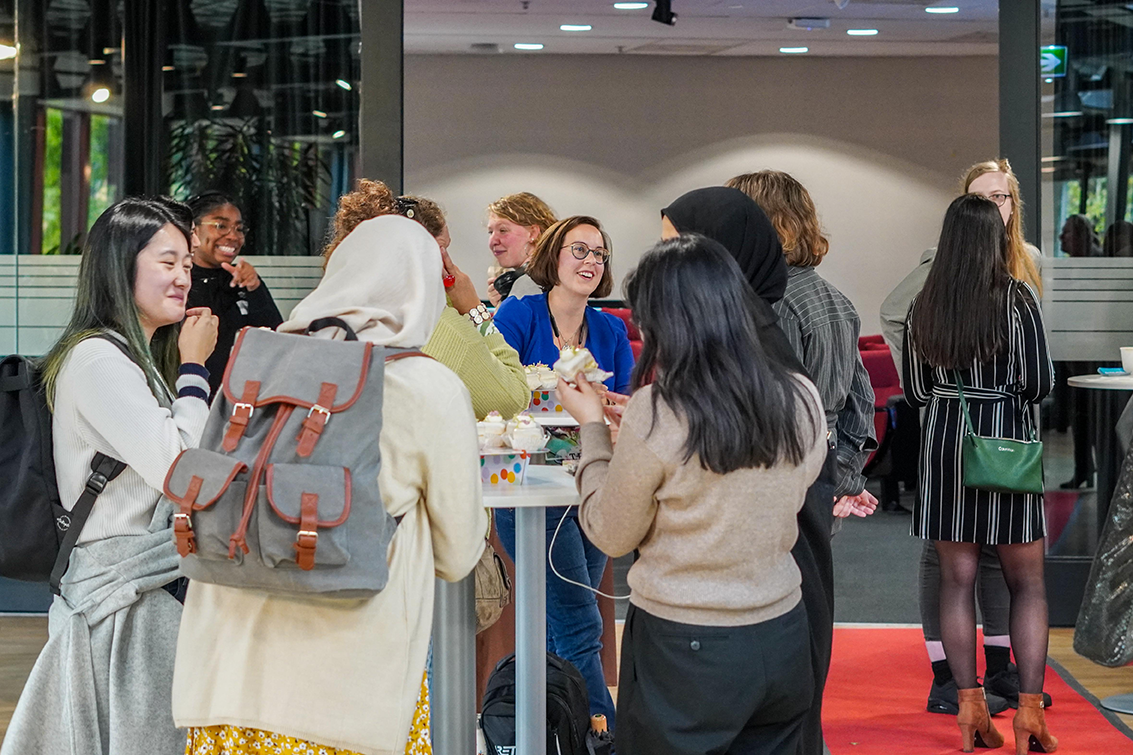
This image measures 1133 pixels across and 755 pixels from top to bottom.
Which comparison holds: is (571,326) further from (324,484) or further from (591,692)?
(324,484)

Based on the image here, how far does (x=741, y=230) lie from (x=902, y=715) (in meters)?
2.30

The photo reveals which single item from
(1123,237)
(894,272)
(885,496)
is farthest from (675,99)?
(1123,237)

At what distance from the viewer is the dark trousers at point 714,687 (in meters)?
2.02

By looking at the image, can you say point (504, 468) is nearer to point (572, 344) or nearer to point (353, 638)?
point (353, 638)

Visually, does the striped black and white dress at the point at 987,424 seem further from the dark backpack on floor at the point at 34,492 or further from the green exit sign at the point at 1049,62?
the dark backpack on floor at the point at 34,492

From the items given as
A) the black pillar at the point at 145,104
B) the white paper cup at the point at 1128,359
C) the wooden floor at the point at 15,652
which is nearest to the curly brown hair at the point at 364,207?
the wooden floor at the point at 15,652

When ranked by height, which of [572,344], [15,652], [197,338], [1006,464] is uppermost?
[197,338]

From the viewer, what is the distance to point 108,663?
2.29 metres

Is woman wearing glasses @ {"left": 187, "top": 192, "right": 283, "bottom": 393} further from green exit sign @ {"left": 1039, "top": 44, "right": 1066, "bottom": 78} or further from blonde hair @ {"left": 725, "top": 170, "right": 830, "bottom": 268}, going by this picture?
green exit sign @ {"left": 1039, "top": 44, "right": 1066, "bottom": 78}

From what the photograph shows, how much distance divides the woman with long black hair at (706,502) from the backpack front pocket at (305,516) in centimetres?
48

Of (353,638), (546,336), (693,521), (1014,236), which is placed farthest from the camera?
(1014,236)

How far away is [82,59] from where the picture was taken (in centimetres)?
541

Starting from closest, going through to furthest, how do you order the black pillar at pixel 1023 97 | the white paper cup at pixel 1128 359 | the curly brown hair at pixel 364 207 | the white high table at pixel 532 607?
the white high table at pixel 532 607 < the curly brown hair at pixel 364 207 < the white paper cup at pixel 1128 359 < the black pillar at pixel 1023 97

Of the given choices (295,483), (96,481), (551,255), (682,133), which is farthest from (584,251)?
(682,133)
